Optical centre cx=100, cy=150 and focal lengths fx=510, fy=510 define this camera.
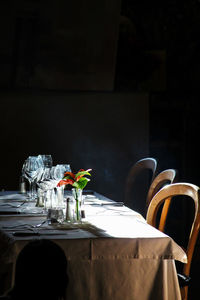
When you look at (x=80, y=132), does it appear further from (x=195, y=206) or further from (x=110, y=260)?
(x=110, y=260)

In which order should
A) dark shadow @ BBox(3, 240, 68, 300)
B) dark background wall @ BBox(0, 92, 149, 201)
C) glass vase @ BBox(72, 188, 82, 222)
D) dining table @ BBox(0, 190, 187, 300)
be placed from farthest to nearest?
1. dark background wall @ BBox(0, 92, 149, 201)
2. glass vase @ BBox(72, 188, 82, 222)
3. dining table @ BBox(0, 190, 187, 300)
4. dark shadow @ BBox(3, 240, 68, 300)

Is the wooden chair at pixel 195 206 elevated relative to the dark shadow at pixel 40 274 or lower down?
lower down

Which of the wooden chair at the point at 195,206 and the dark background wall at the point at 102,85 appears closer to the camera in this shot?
the wooden chair at the point at 195,206

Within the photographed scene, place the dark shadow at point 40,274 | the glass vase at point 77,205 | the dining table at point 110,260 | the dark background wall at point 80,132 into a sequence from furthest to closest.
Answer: the dark background wall at point 80,132, the glass vase at point 77,205, the dining table at point 110,260, the dark shadow at point 40,274

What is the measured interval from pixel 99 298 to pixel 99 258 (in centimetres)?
18

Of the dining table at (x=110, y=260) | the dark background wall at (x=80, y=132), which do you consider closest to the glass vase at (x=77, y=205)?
the dining table at (x=110, y=260)

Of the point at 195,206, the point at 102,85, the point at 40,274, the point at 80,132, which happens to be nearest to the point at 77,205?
the point at 195,206

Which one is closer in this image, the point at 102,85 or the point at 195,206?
the point at 195,206

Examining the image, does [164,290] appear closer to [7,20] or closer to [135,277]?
[135,277]

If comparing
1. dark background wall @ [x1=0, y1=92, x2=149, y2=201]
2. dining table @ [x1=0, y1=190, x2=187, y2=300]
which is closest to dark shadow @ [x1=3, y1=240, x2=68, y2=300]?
dining table @ [x1=0, y1=190, x2=187, y2=300]

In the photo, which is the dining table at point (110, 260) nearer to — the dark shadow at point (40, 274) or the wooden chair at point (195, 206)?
the wooden chair at point (195, 206)

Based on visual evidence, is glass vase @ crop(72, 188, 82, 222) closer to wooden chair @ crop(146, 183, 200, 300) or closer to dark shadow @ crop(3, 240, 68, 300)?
wooden chair @ crop(146, 183, 200, 300)

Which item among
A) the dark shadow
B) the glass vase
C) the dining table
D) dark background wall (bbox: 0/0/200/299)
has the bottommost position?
the dining table

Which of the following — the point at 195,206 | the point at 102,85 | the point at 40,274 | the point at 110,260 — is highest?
the point at 102,85
